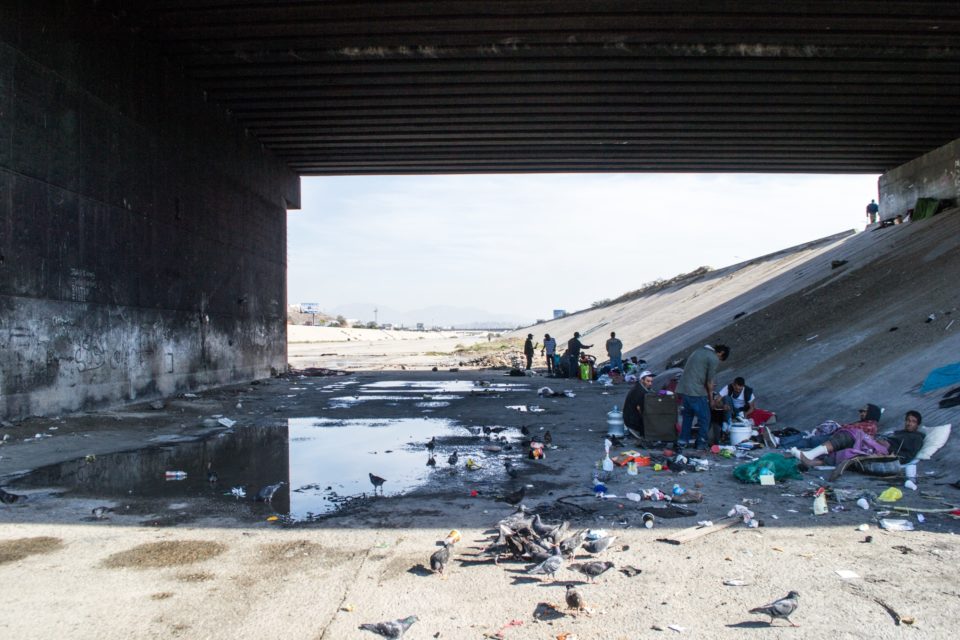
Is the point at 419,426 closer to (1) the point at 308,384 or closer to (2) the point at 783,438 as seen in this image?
(2) the point at 783,438

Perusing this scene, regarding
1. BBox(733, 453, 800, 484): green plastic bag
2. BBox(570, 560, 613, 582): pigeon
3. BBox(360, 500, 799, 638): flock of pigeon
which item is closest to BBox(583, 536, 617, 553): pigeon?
BBox(360, 500, 799, 638): flock of pigeon

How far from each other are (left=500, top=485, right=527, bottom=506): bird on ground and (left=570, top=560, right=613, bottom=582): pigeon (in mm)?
1981

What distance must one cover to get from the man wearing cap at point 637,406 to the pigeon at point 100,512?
24.2 ft

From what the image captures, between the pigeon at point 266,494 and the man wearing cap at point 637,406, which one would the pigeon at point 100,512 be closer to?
the pigeon at point 266,494

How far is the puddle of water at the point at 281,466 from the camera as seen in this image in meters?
7.66

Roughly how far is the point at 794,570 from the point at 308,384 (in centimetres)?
1969

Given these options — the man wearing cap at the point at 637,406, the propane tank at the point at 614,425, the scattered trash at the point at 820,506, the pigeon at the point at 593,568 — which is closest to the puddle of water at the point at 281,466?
the propane tank at the point at 614,425

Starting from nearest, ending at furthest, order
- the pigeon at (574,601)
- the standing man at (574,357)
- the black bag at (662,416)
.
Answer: the pigeon at (574,601)
the black bag at (662,416)
the standing man at (574,357)

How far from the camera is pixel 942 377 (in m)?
10.6

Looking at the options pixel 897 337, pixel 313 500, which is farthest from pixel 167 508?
pixel 897 337

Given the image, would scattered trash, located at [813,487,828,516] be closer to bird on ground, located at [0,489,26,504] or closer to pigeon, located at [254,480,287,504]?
pigeon, located at [254,480,287,504]

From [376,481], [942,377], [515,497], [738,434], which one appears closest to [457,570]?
[515,497]

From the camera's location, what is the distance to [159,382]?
16750 mm

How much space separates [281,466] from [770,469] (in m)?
6.05
